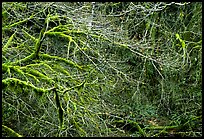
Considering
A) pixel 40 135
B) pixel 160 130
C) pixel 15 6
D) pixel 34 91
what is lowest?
pixel 160 130

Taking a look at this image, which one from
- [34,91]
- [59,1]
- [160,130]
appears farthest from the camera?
[160,130]

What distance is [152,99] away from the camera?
404 inches

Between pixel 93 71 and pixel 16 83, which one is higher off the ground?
pixel 16 83

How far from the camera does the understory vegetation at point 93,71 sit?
21.5 feet

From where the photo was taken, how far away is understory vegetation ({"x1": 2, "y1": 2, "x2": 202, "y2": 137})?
657cm

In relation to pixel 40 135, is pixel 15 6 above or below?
above

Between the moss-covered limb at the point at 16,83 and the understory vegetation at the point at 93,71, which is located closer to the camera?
the moss-covered limb at the point at 16,83

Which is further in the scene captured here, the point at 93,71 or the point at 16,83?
the point at 93,71

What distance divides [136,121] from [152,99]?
2.45 feet

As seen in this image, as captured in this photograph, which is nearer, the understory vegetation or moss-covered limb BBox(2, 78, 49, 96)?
moss-covered limb BBox(2, 78, 49, 96)

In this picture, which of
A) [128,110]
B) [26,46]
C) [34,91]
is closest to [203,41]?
[128,110]

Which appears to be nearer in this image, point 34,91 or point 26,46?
point 34,91

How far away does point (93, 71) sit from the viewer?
24.5 ft

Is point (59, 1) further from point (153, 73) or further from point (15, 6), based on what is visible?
point (153, 73)
